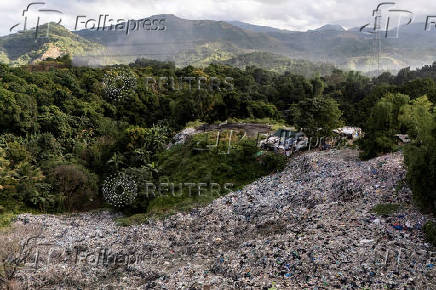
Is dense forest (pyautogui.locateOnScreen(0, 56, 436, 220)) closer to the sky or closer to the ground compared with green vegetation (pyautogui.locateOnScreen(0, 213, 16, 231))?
closer to the sky

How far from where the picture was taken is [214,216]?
13.3 metres

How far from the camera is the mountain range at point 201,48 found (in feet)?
256

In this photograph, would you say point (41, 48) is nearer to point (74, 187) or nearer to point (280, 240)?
point (74, 187)

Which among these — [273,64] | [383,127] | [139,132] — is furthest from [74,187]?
[273,64]

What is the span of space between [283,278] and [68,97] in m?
35.9

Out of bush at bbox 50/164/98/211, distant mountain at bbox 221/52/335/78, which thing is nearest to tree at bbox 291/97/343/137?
bush at bbox 50/164/98/211

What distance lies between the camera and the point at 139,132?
23562 millimetres

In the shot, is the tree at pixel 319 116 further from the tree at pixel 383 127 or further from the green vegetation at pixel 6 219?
the green vegetation at pixel 6 219

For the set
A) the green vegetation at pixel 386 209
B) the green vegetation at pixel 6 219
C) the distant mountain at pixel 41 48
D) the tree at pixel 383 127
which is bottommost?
the green vegetation at pixel 6 219

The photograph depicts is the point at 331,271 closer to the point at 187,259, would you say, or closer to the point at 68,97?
the point at 187,259

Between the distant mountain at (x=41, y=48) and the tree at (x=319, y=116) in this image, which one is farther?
the distant mountain at (x=41, y=48)

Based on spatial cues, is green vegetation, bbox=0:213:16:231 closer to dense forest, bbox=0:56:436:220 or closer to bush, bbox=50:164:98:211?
dense forest, bbox=0:56:436:220

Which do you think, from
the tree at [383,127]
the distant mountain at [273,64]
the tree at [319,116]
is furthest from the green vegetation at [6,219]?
the distant mountain at [273,64]

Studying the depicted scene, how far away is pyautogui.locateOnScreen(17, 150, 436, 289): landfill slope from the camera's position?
7648mm
